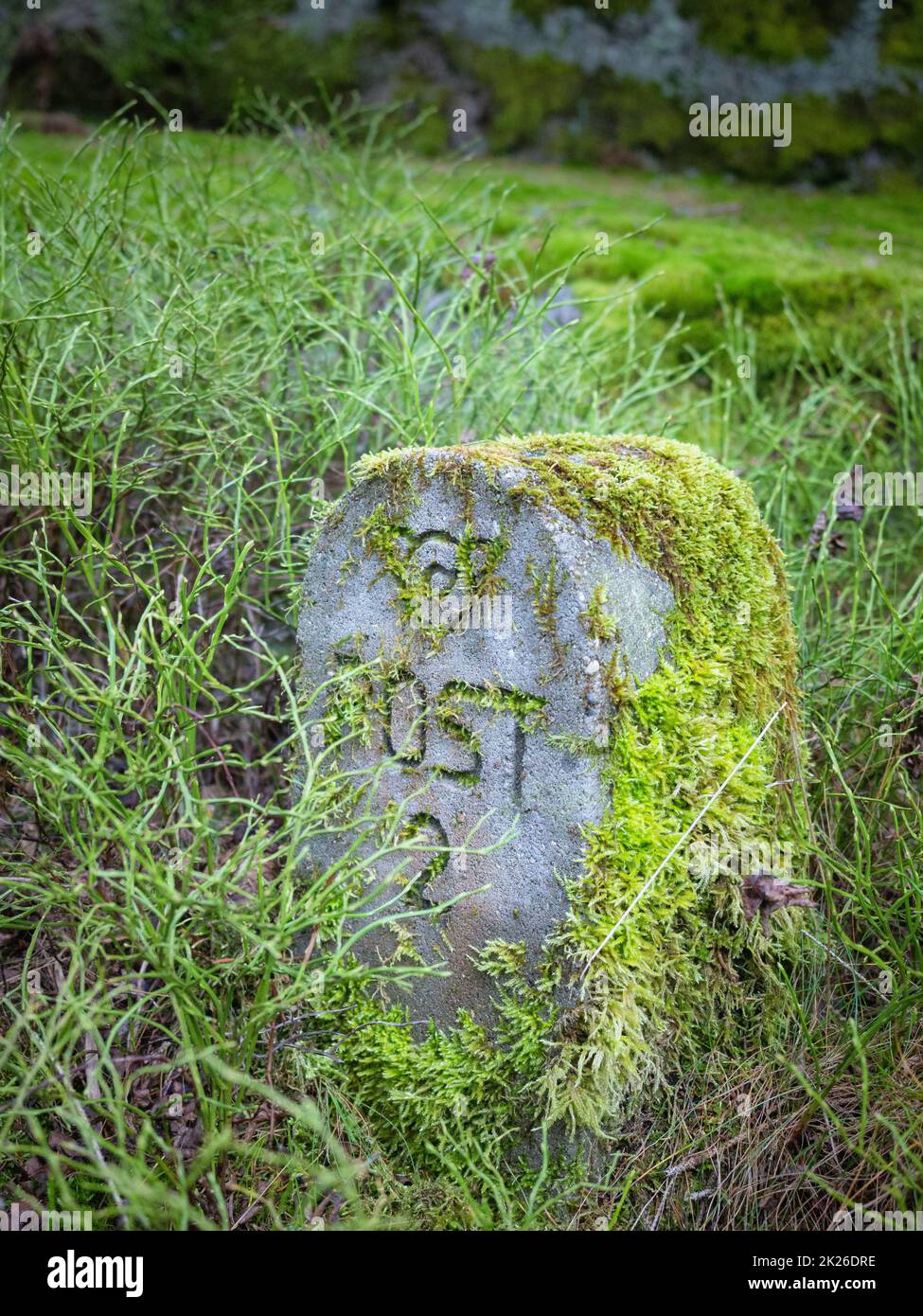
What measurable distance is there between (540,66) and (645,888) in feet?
21.0

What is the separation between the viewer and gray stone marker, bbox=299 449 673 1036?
73.2 inches

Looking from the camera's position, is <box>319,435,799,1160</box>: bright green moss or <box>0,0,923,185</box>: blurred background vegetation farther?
<box>0,0,923,185</box>: blurred background vegetation

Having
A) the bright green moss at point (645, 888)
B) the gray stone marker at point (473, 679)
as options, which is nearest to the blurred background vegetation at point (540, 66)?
the gray stone marker at point (473, 679)

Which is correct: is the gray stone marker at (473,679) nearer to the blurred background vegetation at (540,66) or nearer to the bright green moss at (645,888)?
the bright green moss at (645,888)

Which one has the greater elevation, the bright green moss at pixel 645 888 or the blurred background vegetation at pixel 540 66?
the blurred background vegetation at pixel 540 66

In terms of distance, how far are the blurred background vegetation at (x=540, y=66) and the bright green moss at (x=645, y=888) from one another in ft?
16.3

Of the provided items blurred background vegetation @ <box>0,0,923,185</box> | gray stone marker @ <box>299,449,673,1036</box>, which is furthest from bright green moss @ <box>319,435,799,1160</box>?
blurred background vegetation @ <box>0,0,923,185</box>

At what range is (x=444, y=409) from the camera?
9.70ft

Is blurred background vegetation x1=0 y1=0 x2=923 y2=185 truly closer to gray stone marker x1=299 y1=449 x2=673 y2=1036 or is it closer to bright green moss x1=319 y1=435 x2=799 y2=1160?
gray stone marker x1=299 y1=449 x2=673 y2=1036

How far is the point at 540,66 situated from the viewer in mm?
6480

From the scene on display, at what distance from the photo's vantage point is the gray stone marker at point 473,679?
1.86m

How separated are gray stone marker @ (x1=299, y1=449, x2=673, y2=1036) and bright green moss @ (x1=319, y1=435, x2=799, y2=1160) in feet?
0.12

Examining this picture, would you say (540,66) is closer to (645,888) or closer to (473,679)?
(473,679)

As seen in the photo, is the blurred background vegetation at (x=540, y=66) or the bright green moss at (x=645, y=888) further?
the blurred background vegetation at (x=540, y=66)
